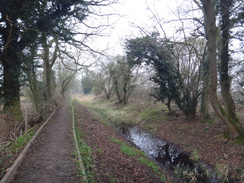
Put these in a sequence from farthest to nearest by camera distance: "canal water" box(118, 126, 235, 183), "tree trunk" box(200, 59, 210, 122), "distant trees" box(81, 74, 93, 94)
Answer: "distant trees" box(81, 74, 93, 94) → "tree trunk" box(200, 59, 210, 122) → "canal water" box(118, 126, 235, 183)

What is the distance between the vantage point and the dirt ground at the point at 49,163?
173 inches

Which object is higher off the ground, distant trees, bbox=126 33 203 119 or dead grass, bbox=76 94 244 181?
distant trees, bbox=126 33 203 119

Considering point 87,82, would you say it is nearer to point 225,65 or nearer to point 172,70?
point 172,70

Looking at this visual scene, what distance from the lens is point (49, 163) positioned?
17.1 feet

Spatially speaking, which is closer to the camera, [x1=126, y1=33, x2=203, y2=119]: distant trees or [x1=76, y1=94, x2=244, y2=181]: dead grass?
[x1=76, y1=94, x2=244, y2=181]: dead grass

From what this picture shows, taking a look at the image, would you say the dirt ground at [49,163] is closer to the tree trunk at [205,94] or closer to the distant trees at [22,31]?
the distant trees at [22,31]

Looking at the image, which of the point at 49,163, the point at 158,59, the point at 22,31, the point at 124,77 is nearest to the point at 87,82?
the point at 124,77

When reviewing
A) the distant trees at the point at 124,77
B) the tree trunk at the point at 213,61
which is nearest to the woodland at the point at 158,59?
the tree trunk at the point at 213,61

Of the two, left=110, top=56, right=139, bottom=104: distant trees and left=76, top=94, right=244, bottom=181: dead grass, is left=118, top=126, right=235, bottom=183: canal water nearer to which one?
left=76, top=94, right=244, bottom=181: dead grass

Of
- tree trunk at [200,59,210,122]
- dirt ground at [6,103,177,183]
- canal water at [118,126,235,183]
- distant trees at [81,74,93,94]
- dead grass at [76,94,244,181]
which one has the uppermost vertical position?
distant trees at [81,74,93,94]

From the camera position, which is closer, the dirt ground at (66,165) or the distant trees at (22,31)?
the dirt ground at (66,165)

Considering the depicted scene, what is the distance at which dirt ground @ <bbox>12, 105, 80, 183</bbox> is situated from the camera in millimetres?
4406

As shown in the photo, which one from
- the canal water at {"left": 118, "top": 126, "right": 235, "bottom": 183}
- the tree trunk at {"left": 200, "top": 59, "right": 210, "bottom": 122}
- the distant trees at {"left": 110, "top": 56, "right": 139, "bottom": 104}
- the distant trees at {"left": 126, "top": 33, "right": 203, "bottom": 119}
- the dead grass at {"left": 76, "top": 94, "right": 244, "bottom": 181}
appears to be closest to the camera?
the canal water at {"left": 118, "top": 126, "right": 235, "bottom": 183}

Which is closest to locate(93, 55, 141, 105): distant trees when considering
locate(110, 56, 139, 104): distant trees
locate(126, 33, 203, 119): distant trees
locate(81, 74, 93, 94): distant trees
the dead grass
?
locate(110, 56, 139, 104): distant trees
